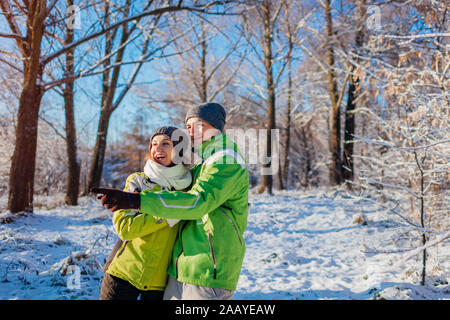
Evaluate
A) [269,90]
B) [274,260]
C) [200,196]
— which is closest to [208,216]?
[200,196]

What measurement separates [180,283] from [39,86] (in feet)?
19.2

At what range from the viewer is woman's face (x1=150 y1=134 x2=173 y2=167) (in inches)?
71.7

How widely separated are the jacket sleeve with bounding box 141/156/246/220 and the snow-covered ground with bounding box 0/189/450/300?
5.20 feet

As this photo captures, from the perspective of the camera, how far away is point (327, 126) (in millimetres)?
19812

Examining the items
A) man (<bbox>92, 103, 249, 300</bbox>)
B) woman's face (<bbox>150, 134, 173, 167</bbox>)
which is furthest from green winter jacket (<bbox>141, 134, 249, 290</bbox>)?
woman's face (<bbox>150, 134, 173, 167</bbox>)

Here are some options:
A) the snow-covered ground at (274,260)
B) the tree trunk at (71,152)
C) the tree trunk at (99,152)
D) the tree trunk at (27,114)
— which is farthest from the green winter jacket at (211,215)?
the tree trunk at (99,152)

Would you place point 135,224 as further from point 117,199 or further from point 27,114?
point 27,114

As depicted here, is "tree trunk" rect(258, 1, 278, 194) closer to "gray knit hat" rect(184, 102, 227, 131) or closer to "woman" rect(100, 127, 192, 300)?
"gray knit hat" rect(184, 102, 227, 131)

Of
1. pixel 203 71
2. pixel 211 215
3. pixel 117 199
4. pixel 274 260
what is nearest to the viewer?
pixel 117 199

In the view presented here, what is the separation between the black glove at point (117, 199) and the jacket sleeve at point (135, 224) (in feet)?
0.94

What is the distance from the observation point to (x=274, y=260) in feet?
15.5

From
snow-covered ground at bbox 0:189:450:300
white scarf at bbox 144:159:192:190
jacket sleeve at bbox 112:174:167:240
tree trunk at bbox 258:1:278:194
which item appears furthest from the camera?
tree trunk at bbox 258:1:278:194

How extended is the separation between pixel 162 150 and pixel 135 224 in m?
0.49

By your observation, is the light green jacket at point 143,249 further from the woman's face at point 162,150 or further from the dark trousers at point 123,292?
the woman's face at point 162,150
